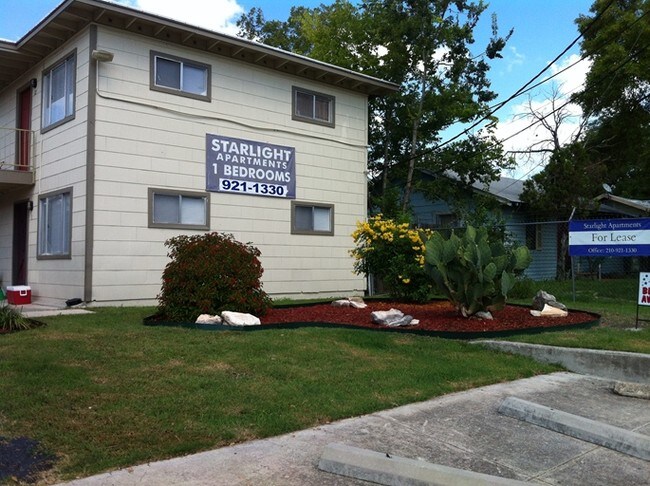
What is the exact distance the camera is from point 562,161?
20.3m

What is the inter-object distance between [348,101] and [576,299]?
794 centimetres

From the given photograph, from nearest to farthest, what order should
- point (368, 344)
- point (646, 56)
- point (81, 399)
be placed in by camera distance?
point (81, 399), point (368, 344), point (646, 56)

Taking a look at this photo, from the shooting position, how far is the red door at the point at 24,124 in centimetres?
1442

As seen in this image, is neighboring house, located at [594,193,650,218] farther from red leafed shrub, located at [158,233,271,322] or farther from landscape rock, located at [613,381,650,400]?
landscape rock, located at [613,381,650,400]

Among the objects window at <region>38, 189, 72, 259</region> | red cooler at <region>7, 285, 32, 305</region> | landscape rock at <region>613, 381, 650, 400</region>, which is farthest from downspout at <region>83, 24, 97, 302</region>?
landscape rock at <region>613, 381, 650, 400</region>

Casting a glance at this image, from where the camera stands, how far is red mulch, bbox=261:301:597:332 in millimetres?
8727

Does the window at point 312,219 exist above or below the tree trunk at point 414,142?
below

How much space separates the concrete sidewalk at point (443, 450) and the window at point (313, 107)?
10.8 meters

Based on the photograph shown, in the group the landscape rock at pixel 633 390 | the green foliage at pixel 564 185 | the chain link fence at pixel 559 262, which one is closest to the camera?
the landscape rock at pixel 633 390

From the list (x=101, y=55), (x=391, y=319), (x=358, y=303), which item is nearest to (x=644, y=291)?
(x=391, y=319)

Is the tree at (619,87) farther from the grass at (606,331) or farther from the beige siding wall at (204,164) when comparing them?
the beige siding wall at (204,164)

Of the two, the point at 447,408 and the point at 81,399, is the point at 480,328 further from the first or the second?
the point at 81,399

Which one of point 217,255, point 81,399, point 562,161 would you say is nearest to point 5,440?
point 81,399

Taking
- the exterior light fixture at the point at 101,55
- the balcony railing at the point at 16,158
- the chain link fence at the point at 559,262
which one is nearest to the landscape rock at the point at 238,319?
the exterior light fixture at the point at 101,55
